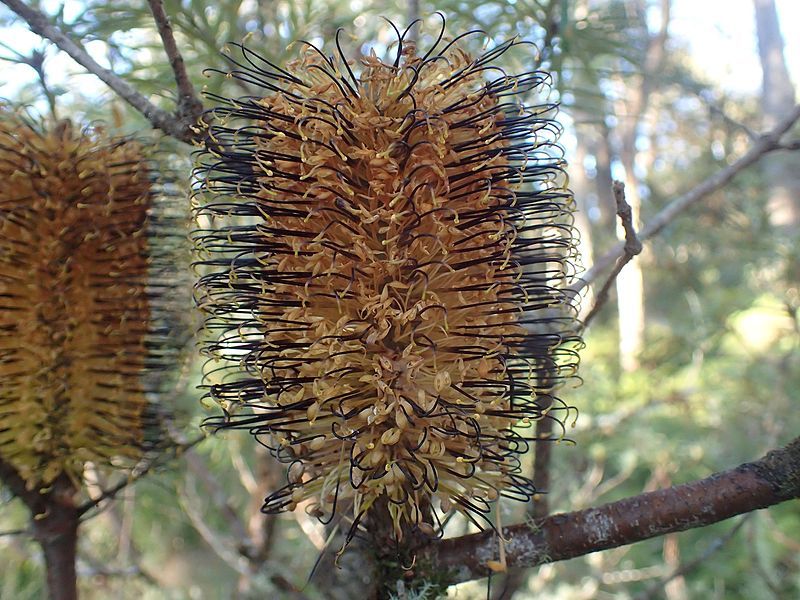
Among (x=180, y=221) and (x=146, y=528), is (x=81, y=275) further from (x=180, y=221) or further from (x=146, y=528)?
(x=146, y=528)

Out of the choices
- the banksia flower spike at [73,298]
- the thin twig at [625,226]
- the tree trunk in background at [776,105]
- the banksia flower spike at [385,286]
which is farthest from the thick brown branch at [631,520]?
the tree trunk in background at [776,105]

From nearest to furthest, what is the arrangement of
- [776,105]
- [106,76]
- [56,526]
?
[106,76] → [56,526] → [776,105]

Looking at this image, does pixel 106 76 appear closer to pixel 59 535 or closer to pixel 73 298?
pixel 73 298

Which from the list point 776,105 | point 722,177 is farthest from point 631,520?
point 776,105

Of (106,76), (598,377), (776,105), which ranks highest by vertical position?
(776,105)

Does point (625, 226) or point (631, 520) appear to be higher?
point (625, 226)

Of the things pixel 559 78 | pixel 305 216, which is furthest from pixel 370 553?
pixel 559 78
